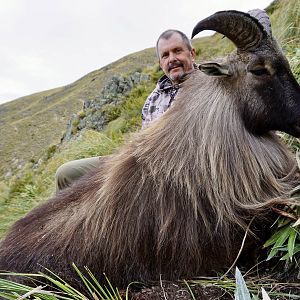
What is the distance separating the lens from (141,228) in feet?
11.9

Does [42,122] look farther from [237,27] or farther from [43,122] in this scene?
[237,27]

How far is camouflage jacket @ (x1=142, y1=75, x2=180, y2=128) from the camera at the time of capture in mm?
5719

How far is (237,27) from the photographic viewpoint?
11.8ft

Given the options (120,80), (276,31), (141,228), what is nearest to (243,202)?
(141,228)

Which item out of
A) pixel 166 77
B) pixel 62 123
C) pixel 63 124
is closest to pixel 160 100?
pixel 166 77

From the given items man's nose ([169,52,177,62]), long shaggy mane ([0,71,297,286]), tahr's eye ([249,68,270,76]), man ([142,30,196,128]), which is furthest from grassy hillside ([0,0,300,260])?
long shaggy mane ([0,71,297,286])

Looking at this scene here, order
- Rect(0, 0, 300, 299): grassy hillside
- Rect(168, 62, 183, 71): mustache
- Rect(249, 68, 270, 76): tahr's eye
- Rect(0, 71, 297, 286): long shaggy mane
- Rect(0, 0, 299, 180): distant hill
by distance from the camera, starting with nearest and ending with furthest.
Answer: Rect(0, 71, 297, 286): long shaggy mane
Rect(249, 68, 270, 76): tahr's eye
Rect(168, 62, 183, 71): mustache
Rect(0, 0, 300, 299): grassy hillside
Rect(0, 0, 299, 180): distant hill

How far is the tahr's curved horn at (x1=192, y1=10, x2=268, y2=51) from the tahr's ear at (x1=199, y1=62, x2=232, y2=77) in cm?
23

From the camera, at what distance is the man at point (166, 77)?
5.64 meters

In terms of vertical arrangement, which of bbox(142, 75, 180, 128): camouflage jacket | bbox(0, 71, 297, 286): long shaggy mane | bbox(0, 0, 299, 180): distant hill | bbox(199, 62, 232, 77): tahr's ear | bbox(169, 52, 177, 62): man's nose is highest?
bbox(169, 52, 177, 62): man's nose

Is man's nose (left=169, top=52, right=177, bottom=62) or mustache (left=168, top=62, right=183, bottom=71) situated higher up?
man's nose (left=169, top=52, right=177, bottom=62)

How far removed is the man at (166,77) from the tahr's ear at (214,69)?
1.68 m

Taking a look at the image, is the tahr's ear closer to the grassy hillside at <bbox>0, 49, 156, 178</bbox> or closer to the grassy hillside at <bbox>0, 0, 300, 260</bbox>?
the grassy hillside at <bbox>0, 0, 300, 260</bbox>

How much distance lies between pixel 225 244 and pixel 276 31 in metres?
5.08
